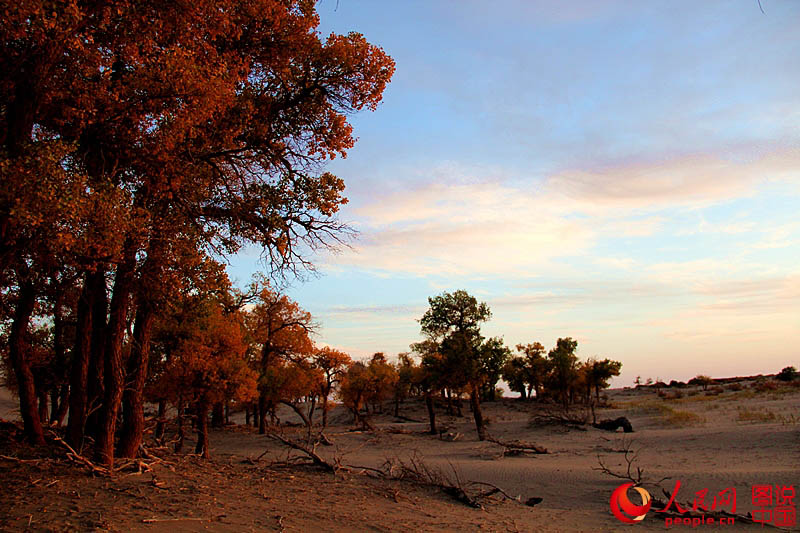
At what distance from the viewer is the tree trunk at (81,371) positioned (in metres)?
11.0

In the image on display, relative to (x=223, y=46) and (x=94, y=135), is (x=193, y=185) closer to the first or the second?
(x=94, y=135)

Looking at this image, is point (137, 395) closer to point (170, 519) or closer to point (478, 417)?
point (170, 519)

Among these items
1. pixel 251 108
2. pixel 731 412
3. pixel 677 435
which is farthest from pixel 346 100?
pixel 731 412

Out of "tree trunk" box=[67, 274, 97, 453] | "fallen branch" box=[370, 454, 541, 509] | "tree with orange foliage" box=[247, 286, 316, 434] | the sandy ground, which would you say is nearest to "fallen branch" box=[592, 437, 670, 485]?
the sandy ground

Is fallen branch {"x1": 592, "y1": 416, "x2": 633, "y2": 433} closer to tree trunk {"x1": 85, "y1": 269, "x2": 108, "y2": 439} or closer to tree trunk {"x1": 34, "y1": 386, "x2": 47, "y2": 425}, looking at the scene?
tree trunk {"x1": 85, "y1": 269, "x2": 108, "y2": 439}

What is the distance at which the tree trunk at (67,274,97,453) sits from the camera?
36.1 ft

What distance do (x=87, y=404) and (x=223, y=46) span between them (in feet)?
27.9

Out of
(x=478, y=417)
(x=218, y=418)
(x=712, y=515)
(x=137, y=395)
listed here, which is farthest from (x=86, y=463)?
(x=218, y=418)

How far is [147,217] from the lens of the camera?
912 cm

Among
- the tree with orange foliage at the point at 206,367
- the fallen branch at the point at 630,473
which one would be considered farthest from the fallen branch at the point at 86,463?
the tree with orange foliage at the point at 206,367

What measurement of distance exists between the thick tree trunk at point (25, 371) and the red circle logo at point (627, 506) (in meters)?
14.7

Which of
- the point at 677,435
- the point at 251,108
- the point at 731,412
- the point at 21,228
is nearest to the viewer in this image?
the point at 21,228

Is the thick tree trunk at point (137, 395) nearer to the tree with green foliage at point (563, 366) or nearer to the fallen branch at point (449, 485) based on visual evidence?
the fallen branch at point (449, 485)

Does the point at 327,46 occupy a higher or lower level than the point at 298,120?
higher
